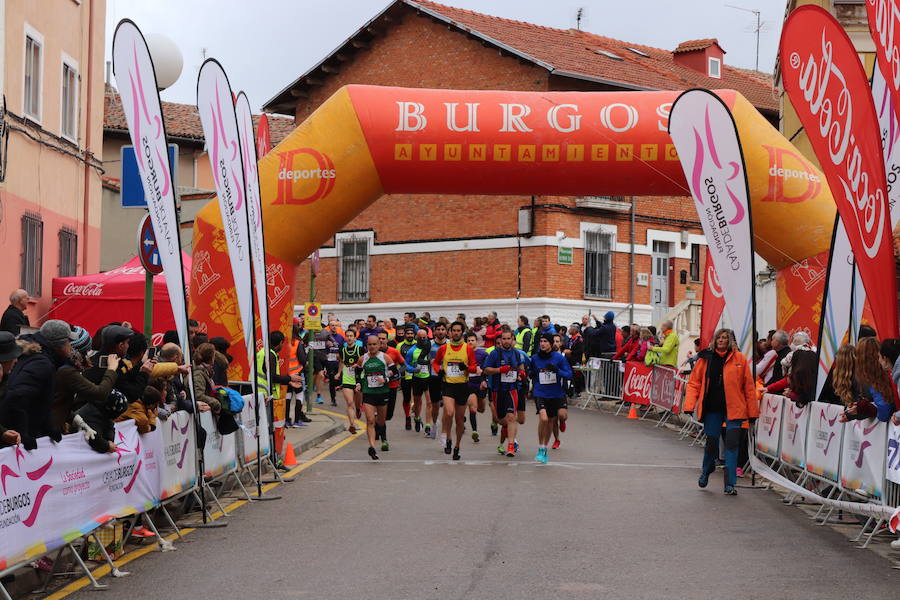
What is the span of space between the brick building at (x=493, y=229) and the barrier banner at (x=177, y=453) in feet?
82.2

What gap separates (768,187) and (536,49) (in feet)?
77.2

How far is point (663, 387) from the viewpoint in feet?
80.2

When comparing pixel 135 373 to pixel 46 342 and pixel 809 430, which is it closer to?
pixel 46 342

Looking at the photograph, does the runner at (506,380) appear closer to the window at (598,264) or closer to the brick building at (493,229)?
the brick building at (493,229)

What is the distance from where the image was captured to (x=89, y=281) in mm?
20453

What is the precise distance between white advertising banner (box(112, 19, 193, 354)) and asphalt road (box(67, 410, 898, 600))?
7.35 ft

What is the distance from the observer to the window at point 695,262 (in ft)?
137

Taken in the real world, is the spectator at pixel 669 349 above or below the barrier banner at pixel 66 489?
above

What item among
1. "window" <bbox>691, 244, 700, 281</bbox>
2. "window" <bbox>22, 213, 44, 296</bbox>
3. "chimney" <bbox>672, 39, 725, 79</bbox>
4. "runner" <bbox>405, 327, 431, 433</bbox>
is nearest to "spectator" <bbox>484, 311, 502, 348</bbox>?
"runner" <bbox>405, 327, 431, 433</bbox>

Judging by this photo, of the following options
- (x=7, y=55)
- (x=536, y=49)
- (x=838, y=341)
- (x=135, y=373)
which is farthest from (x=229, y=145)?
(x=536, y=49)

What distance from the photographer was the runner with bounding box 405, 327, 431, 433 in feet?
70.3

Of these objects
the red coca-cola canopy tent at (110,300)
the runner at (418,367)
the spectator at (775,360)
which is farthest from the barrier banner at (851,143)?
the runner at (418,367)

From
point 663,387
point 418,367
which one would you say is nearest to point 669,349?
point 663,387

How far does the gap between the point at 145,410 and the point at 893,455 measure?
569cm
